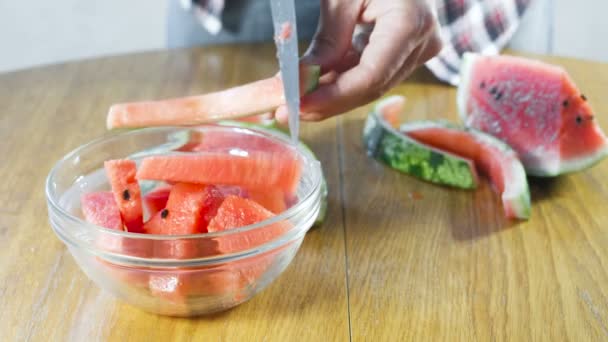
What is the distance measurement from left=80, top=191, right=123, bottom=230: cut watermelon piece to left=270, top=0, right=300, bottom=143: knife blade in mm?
343

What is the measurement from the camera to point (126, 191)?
113cm

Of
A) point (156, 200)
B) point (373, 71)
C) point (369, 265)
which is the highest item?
point (373, 71)

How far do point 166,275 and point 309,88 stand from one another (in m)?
0.46

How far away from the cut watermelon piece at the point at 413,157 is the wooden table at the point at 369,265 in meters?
0.03

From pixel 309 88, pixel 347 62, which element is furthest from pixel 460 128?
pixel 309 88

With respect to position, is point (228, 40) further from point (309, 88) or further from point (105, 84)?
point (309, 88)

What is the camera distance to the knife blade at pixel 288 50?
125 centimetres

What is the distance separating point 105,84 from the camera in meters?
2.09

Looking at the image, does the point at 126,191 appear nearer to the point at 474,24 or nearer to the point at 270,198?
the point at 270,198

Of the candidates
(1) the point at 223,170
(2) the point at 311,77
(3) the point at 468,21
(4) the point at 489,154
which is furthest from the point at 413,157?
(3) the point at 468,21

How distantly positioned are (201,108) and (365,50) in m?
0.34

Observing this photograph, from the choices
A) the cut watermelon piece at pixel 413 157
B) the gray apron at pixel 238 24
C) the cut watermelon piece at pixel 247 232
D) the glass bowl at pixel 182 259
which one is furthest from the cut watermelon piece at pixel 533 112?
the cut watermelon piece at pixel 247 232

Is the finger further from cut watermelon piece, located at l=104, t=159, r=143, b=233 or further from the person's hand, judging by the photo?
cut watermelon piece, located at l=104, t=159, r=143, b=233

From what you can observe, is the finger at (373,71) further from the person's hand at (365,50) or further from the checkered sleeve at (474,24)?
the checkered sleeve at (474,24)
